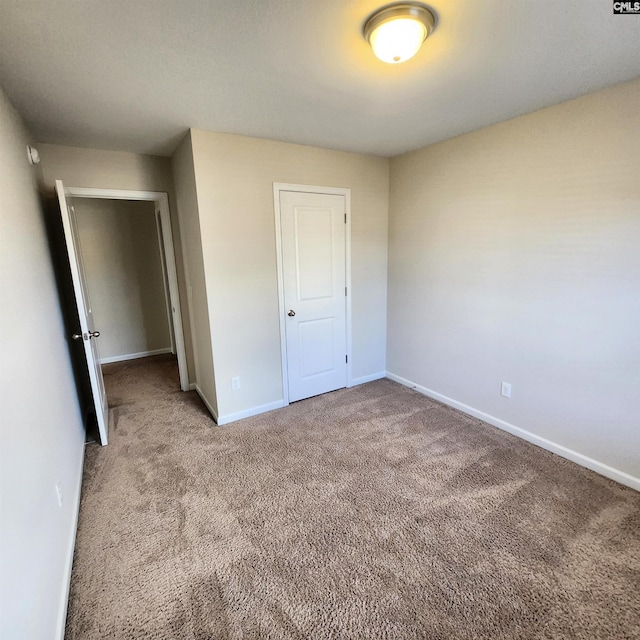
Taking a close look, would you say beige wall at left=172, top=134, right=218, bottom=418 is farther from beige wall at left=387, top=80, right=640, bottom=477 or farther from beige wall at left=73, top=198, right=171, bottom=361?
beige wall at left=387, top=80, right=640, bottom=477

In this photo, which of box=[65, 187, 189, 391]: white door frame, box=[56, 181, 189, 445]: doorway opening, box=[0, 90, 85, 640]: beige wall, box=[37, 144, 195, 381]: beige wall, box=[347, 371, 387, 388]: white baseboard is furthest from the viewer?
box=[56, 181, 189, 445]: doorway opening

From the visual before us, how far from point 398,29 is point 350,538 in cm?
231

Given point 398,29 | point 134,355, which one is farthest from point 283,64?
point 134,355

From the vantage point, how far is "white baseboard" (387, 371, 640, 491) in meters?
2.08

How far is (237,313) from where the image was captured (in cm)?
286

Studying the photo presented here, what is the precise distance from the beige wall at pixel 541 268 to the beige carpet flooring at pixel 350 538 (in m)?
0.39

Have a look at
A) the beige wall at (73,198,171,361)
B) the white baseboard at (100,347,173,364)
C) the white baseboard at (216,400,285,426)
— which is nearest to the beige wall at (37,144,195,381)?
the white baseboard at (216,400,285,426)

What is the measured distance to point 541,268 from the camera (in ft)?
7.67

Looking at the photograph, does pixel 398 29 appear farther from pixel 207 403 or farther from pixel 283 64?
pixel 207 403

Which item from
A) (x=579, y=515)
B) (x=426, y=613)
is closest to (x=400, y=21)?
(x=426, y=613)

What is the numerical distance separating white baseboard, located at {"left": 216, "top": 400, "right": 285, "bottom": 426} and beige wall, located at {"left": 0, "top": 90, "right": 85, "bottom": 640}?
1039 mm

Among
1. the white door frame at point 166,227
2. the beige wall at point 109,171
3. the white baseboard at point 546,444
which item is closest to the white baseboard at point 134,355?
the white door frame at point 166,227

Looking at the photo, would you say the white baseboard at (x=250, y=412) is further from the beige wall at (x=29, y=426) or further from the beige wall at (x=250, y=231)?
the beige wall at (x=29, y=426)

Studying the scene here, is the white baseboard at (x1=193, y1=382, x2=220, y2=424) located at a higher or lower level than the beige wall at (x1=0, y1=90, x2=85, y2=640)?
lower
